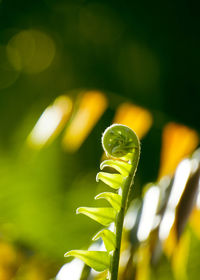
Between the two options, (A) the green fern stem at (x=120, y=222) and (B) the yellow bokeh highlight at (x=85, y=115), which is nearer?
(A) the green fern stem at (x=120, y=222)

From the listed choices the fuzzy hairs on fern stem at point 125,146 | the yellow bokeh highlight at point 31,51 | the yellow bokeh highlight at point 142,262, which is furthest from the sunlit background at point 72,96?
the fuzzy hairs on fern stem at point 125,146

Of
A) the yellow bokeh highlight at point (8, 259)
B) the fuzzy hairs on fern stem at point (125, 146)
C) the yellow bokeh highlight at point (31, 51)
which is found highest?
the yellow bokeh highlight at point (31, 51)

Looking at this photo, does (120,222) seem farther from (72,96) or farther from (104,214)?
(72,96)

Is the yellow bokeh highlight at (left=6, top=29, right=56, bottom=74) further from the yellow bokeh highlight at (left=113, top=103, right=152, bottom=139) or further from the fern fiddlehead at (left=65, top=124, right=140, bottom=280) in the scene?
the fern fiddlehead at (left=65, top=124, right=140, bottom=280)

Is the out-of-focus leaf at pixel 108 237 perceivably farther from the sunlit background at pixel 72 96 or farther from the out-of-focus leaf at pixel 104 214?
the sunlit background at pixel 72 96

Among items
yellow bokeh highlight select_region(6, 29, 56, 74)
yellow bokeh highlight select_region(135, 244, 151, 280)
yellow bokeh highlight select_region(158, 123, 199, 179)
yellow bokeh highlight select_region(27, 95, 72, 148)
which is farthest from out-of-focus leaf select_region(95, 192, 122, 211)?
yellow bokeh highlight select_region(6, 29, 56, 74)

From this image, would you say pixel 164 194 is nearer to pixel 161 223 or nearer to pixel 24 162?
pixel 161 223

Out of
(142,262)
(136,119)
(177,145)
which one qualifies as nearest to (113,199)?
(142,262)
